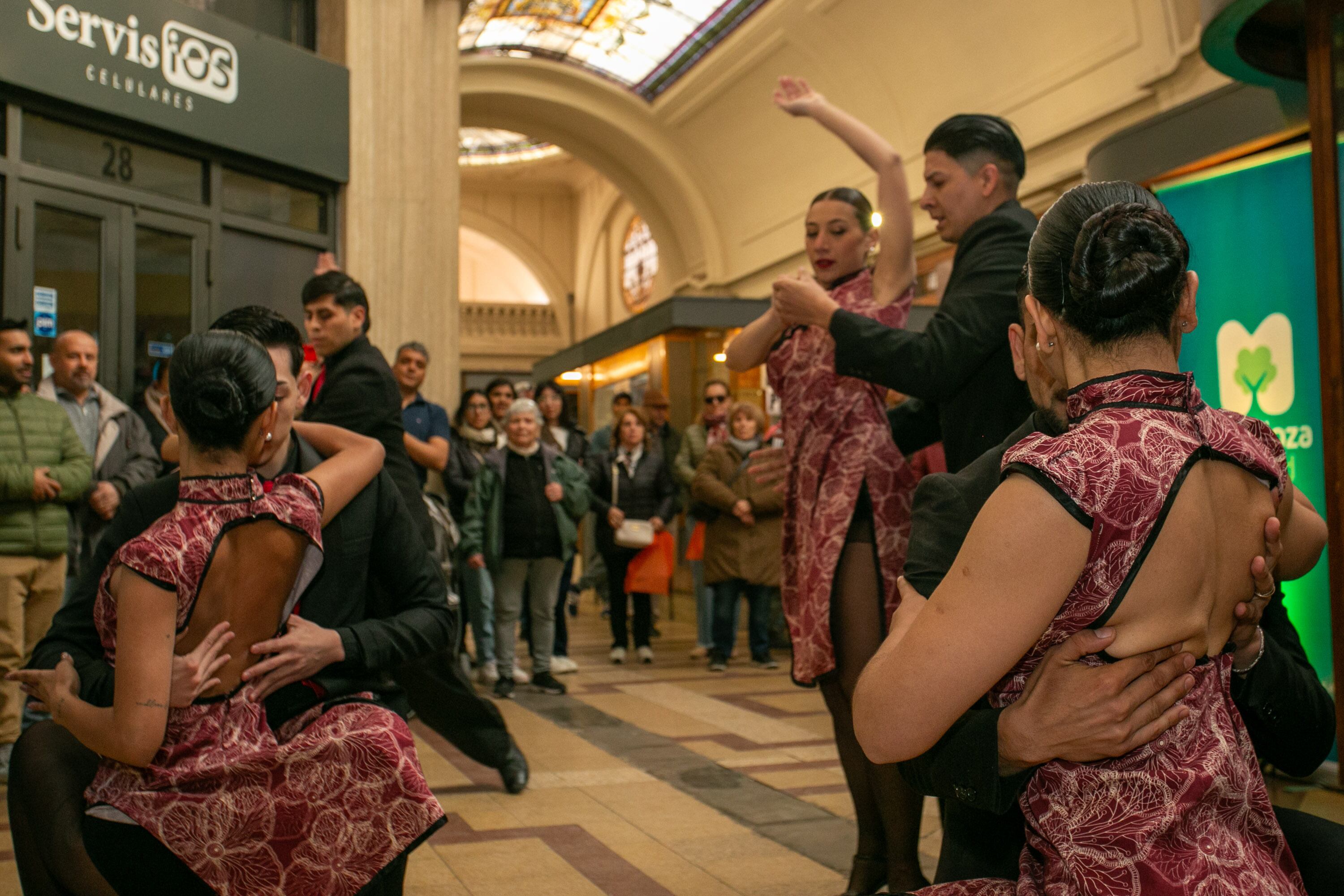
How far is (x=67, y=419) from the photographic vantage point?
510 cm

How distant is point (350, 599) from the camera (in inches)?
91.0

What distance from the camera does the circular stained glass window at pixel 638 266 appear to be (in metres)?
25.5

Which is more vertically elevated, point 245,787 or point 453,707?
point 245,787

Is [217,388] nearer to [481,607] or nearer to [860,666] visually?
[860,666]

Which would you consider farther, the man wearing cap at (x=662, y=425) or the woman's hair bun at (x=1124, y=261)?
the man wearing cap at (x=662, y=425)

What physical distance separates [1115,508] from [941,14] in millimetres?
14307

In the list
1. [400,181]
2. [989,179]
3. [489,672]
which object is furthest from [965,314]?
[400,181]

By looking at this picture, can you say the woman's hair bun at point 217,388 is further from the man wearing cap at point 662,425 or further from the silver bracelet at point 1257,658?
the man wearing cap at point 662,425

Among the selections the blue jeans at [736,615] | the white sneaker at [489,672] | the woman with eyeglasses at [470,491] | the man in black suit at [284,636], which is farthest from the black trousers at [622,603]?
the man in black suit at [284,636]

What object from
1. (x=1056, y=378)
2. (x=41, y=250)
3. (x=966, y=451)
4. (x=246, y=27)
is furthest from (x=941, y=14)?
(x=1056, y=378)

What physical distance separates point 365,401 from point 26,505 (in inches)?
92.4

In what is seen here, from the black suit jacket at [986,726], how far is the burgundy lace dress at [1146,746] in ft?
0.23

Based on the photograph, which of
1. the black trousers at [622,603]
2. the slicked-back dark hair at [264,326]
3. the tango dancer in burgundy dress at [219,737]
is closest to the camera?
the tango dancer in burgundy dress at [219,737]

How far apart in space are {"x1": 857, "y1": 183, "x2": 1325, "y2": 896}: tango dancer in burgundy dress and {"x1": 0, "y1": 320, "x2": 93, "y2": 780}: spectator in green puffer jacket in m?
4.53
